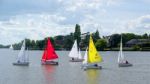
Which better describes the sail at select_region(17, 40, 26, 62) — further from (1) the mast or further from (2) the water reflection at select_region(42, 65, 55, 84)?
(2) the water reflection at select_region(42, 65, 55, 84)

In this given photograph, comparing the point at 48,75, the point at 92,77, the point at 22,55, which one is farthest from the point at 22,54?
the point at 92,77

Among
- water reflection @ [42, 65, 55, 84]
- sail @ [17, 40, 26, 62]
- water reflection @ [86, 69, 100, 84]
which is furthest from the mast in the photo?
water reflection @ [86, 69, 100, 84]

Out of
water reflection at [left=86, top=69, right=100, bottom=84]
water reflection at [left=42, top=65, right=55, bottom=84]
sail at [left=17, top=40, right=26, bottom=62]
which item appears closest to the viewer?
water reflection at [left=86, top=69, right=100, bottom=84]

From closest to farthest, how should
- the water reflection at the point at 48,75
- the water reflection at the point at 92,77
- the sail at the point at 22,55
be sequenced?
the water reflection at the point at 92,77, the water reflection at the point at 48,75, the sail at the point at 22,55

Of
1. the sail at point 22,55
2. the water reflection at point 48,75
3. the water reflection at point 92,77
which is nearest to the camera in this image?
the water reflection at point 92,77

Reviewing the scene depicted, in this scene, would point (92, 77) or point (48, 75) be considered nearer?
point (92, 77)

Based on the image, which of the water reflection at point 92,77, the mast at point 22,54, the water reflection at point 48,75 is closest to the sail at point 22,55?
the mast at point 22,54

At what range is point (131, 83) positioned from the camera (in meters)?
51.2

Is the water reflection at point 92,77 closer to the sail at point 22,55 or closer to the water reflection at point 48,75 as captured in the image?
the water reflection at point 48,75

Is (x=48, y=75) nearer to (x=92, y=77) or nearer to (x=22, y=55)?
(x=92, y=77)

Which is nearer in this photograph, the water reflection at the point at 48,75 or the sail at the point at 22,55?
the water reflection at the point at 48,75

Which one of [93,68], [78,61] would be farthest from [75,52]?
[93,68]

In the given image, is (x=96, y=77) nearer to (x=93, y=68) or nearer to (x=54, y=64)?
(x=93, y=68)

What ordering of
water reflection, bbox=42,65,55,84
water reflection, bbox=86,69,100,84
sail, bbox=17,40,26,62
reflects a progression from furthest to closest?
sail, bbox=17,40,26,62 → water reflection, bbox=42,65,55,84 → water reflection, bbox=86,69,100,84
